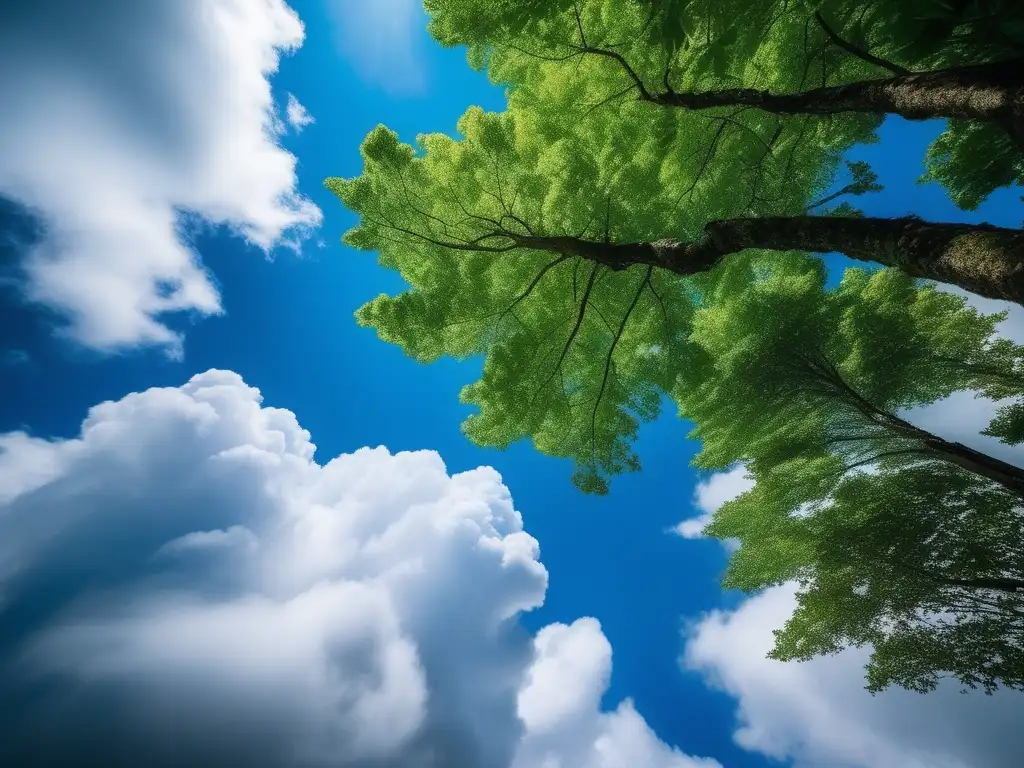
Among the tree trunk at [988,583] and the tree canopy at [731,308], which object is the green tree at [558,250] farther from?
the tree trunk at [988,583]

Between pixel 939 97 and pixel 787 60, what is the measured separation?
8.75 ft

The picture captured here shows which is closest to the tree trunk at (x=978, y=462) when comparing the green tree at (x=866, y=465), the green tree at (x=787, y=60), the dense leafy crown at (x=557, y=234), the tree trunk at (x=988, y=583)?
the green tree at (x=866, y=465)

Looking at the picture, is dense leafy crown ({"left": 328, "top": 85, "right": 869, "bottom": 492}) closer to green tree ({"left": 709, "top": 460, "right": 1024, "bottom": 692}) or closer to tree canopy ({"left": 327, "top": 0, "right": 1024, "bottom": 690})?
tree canopy ({"left": 327, "top": 0, "right": 1024, "bottom": 690})

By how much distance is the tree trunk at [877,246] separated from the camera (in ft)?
6.64

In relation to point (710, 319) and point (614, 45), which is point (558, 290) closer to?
point (710, 319)

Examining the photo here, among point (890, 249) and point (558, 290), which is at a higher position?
point (558, 290)

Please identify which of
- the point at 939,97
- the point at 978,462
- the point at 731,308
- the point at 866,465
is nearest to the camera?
the point at 939,97

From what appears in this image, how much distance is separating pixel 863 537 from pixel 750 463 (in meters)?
1.53

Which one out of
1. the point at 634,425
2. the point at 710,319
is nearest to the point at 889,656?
the point at 634,425

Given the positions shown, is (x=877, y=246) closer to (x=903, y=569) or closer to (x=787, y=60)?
(x=787, y=60)

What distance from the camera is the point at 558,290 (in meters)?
5.26

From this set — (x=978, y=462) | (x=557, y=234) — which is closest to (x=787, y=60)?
(x=557, y=234)

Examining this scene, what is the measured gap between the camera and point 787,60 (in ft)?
15.2

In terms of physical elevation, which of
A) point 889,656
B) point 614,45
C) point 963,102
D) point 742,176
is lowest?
point 889,656
